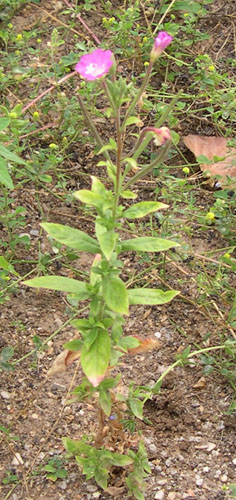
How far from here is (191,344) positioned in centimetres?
255

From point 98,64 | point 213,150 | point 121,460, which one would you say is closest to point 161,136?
point 98,64

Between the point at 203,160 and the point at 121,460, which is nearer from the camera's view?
the point at 121,460

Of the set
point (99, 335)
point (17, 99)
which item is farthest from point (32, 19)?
point (99, 335)

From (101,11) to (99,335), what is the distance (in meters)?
2.17

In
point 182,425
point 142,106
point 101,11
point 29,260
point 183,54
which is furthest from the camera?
point 101,11

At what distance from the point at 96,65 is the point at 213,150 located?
153 cm

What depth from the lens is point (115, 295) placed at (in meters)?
1.81

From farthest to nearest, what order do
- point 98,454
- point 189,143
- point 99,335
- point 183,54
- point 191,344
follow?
point 183,54
point 189,143
point 191,344
point 98,454
point 99,335

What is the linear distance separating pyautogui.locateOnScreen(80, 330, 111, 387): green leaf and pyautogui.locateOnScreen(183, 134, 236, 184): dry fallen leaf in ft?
4.22

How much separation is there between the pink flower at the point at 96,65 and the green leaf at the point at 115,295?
0.52 metres

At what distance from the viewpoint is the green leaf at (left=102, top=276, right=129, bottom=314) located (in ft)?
5.85

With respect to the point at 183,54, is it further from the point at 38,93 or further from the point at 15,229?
the point at 15,229

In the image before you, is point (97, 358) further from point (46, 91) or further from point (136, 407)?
point (46, 91)

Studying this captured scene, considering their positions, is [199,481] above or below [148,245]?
below
